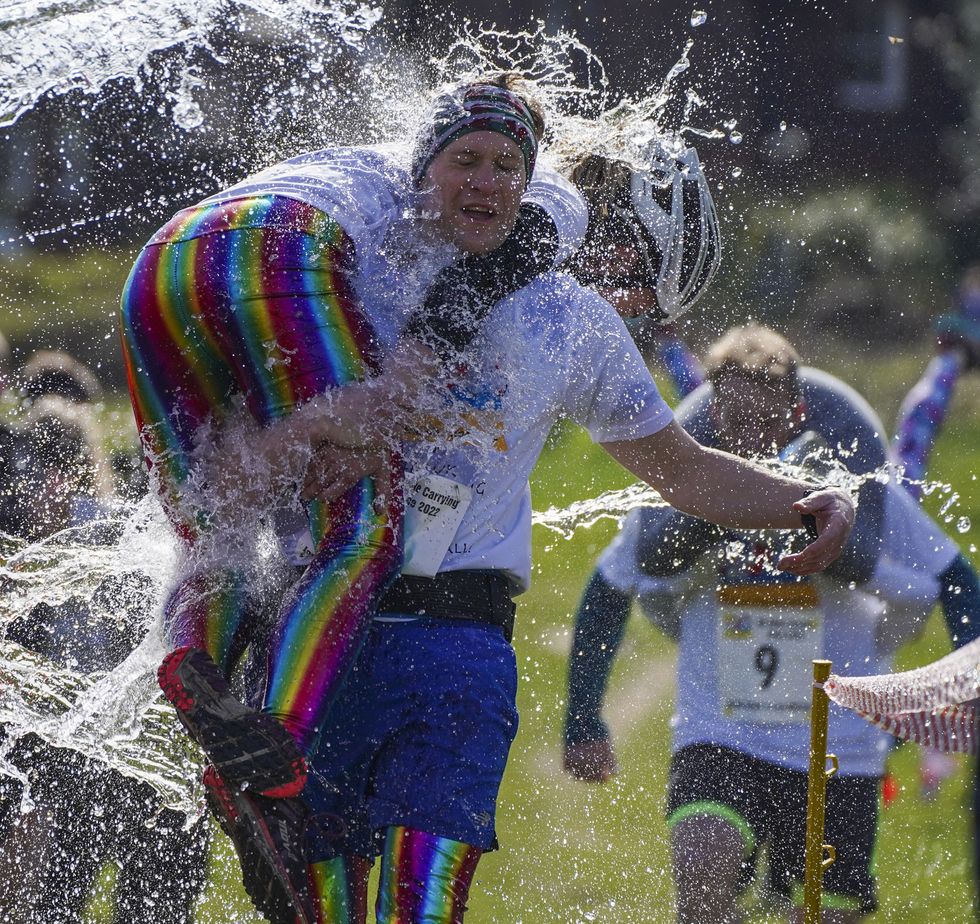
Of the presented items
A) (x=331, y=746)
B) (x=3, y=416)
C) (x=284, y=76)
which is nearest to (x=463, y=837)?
(x=331, y=746)

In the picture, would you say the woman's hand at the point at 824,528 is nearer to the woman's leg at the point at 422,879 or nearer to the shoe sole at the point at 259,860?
the woman's leg at the point at 422,879

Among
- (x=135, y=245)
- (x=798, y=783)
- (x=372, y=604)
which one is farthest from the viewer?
(x=135, y=245)

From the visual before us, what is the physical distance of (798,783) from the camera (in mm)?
4070

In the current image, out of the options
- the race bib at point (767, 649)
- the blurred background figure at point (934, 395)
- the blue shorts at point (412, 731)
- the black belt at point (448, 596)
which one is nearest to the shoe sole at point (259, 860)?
the blue shorts at point (412, 731)

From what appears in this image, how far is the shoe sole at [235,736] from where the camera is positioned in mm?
2680

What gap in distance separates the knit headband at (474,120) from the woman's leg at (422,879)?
1252mm

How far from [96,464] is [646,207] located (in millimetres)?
1870

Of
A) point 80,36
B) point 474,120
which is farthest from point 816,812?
point 80,36

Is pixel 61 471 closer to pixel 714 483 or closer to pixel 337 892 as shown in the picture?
pixel 337 892

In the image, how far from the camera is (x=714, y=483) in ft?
10.8

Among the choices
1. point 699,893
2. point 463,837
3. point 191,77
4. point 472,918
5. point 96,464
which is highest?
point 191,77

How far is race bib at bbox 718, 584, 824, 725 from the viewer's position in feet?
13.4

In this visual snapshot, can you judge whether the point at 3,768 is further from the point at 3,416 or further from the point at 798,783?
the point at 798,783

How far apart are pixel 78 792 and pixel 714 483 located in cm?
227
